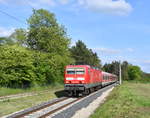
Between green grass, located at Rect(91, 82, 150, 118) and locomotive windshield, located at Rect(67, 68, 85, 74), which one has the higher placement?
locomotive windshield, located at Rect(67, 68, 85, 74)

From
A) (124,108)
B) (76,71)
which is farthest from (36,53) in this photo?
(124,108)

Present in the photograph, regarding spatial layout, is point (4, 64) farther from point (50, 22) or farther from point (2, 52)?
point (50, 22)

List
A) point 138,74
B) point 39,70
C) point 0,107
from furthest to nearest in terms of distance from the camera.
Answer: point 138,74 < point 39,70 < point 0,107

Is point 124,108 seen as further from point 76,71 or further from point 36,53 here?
point 36,53

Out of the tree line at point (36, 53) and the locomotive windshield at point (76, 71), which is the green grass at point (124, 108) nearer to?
the locomotive windshield at point (76, 71)

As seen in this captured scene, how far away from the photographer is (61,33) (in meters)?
60.5

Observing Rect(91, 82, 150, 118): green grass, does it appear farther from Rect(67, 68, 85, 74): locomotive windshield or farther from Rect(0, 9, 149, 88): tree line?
Rect(0, 9, 149, 88): tree line

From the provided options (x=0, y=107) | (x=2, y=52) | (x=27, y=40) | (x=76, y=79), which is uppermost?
(x=27, y=40)

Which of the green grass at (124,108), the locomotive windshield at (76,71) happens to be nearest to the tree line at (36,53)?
the locomotive windshield at (76,71)

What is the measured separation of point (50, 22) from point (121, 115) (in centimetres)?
4995

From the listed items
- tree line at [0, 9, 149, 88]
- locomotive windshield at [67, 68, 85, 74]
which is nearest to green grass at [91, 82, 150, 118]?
locomotive windshield at [67, 68, 85, 74]

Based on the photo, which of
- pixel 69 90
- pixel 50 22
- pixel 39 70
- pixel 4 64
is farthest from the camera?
pixel 50 22

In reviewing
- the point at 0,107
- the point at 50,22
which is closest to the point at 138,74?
the point at 50,22

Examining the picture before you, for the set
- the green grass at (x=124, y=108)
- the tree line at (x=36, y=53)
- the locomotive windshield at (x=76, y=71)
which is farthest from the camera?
the tree line at (x=36, y=53)
